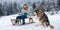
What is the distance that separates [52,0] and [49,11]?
0.15 meters

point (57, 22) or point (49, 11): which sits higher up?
point (49, 11)

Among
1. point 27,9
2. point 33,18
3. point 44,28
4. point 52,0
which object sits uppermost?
point 52,0

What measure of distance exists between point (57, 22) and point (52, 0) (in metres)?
0.28

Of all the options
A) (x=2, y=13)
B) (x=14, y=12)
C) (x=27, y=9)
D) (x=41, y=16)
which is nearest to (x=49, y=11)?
(x=41, y=16)

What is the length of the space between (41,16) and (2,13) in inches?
18.4

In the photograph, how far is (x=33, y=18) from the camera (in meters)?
1.61

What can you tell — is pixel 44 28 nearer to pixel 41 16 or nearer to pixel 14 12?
pixel 41 16

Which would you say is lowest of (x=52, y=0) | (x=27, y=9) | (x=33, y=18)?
(x=33, y=18)

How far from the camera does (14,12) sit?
63.1 inches

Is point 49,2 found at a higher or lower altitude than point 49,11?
higher

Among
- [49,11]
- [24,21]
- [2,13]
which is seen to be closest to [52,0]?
[49,11]

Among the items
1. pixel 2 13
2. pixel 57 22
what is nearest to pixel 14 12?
pixel 2 13

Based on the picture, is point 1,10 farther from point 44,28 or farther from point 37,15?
point 44,28

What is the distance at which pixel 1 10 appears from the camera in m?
1.60
